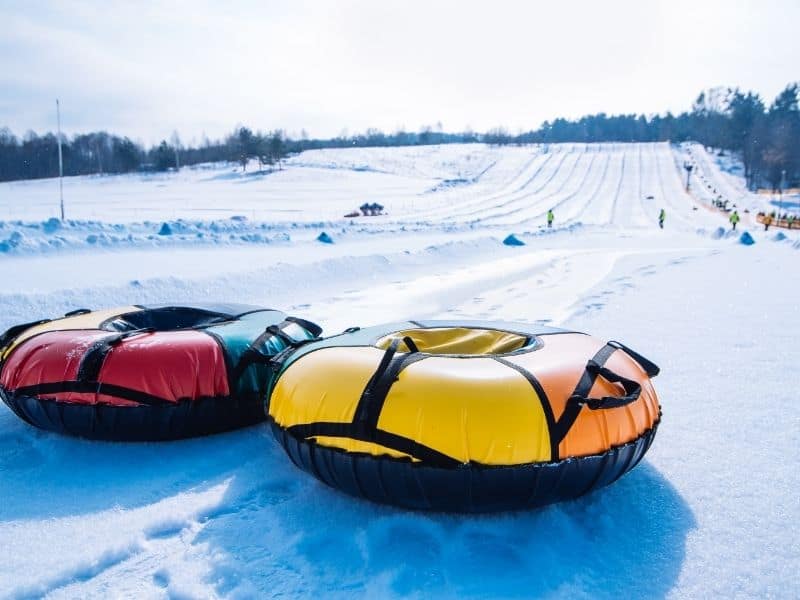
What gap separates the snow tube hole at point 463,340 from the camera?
3.45m

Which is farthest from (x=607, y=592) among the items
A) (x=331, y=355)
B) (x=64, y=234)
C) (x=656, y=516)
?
(x=64, y=234)

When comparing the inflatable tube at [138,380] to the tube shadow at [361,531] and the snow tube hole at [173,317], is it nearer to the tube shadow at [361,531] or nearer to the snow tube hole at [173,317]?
the tube shadow at [361,531]

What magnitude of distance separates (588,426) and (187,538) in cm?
162

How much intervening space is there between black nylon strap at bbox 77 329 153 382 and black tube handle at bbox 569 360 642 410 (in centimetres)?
228

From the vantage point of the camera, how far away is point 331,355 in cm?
271

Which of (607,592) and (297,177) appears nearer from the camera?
(607,592)

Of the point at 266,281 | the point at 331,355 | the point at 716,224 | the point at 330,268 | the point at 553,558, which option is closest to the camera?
the point at 553,558

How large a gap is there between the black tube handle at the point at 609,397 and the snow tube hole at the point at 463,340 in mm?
908

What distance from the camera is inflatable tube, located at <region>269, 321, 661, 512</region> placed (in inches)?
86.2

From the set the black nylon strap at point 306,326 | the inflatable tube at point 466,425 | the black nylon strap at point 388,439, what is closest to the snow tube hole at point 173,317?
the black nylon strap at point 306,326

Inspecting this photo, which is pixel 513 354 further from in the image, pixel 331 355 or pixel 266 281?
pixel 266 281

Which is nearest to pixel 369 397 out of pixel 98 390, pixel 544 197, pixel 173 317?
pixel 98 390

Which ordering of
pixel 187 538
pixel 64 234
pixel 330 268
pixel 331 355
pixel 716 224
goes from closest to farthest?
pixel 187 538 → pixel 331 355 → pixel 330 268 → pixel 64 234 → pixel 716 224

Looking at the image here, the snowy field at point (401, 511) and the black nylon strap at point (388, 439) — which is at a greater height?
the black nylon strap at point (388, 439)
